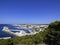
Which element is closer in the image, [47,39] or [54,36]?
[54,36]

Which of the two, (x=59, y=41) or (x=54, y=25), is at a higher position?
(x=54, y=25)

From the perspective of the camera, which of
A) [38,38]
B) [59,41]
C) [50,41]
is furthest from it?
[38,38]

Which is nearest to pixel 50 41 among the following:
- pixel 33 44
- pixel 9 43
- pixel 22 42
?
pixel 33 44

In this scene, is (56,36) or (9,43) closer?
(56,36)

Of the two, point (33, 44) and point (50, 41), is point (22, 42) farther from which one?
point (50, 41)

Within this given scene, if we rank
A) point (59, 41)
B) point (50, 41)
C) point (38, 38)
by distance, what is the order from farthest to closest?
point (38, 38)
point (50, 41)
point (59, 41)

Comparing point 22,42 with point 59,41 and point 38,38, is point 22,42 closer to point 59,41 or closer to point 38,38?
point 38,38

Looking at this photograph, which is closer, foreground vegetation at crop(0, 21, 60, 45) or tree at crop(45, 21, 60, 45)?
tree at crop(45, 21, 60, 45)

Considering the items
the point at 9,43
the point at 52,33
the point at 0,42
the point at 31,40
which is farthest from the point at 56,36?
the point at 0,42

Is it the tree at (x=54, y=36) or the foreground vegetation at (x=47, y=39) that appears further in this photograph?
the foreground vegetation at (x=47, y=39)

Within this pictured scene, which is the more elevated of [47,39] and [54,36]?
[54,36]
